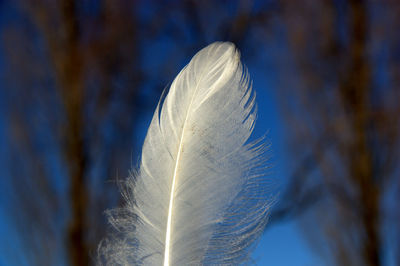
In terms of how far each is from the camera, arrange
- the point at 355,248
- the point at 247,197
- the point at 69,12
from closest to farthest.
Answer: the point at 247,197, the point at 69,12, the point at 355,248

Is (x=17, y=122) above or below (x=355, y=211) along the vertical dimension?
above

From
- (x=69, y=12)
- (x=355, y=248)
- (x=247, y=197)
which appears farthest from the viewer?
(x=355, y=248)

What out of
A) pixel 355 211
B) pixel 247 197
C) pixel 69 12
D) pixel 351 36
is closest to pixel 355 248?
pixel 355 211

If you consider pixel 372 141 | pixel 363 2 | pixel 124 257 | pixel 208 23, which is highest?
pixel 363 2

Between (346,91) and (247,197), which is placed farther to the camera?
(346,91)

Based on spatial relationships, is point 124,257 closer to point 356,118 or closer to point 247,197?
point 247,197

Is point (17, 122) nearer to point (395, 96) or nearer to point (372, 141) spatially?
point (372, 141)
